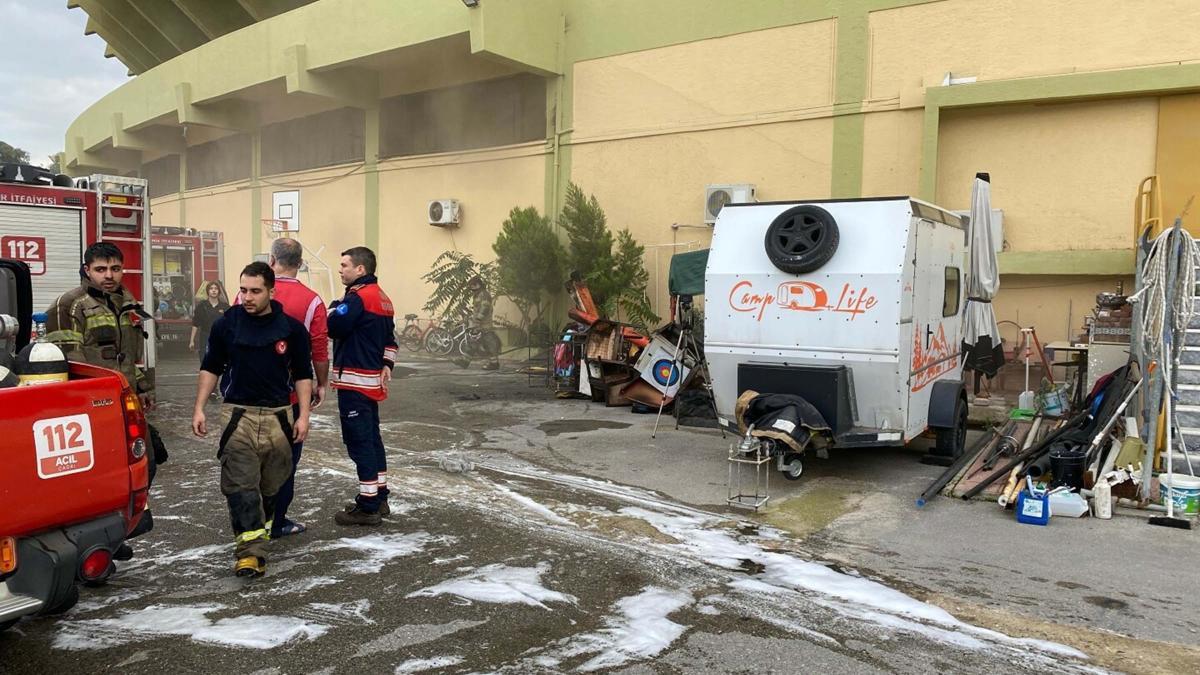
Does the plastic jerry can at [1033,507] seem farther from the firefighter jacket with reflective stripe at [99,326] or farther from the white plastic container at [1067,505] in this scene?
the firefighter jacket with reflective stripe at [99,326]

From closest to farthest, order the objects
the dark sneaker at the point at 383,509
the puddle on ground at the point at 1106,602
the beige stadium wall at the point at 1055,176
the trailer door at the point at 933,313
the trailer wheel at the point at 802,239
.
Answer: the puddle on ground at the point at 1106,602 < the dark sneaker at the point at 383,509 < the trailer wheel at the point at 802,239 < the trailer door at the point at 933,313 < the beige stadium wall at the point at 1055,176

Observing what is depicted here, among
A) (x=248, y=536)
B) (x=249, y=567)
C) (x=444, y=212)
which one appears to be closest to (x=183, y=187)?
(x=444, y=212)

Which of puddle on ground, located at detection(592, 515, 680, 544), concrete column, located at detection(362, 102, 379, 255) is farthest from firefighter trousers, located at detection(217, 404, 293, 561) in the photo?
concrete column, located at detection(362, 102, 379, 255)

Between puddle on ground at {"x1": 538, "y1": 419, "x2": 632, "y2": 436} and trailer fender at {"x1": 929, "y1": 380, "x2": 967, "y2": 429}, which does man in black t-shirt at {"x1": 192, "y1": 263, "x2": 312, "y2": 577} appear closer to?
puddle on ground at {"x1": 538, "y1": 419, "x2": 632, "y2": 436}

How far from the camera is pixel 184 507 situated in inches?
229

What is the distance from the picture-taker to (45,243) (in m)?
8.50

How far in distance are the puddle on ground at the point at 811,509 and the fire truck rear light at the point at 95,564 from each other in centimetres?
403

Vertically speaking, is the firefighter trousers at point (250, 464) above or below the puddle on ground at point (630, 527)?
above

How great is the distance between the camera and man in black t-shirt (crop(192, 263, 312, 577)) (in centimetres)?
440

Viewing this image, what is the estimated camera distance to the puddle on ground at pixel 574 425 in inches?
366

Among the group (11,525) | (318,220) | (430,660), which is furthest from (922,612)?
(318,220)

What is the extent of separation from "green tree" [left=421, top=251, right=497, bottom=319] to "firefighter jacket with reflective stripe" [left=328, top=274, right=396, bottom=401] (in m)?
11.1

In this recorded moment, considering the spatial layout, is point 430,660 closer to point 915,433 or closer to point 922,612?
point 922,612

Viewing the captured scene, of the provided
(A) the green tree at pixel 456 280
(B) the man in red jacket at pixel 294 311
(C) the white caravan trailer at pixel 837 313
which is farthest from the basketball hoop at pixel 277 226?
(B) the man in red jacket at pixel 294 311
